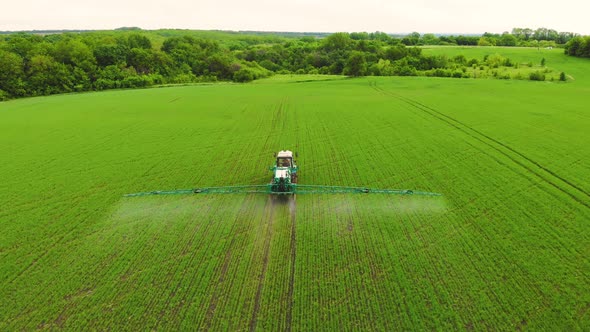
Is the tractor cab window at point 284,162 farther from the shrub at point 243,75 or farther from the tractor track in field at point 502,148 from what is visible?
the shrub at point 243,75

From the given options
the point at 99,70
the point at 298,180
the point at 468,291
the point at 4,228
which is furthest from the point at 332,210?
the point at 99,70

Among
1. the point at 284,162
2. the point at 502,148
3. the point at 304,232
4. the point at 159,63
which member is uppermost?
the point at 159,63

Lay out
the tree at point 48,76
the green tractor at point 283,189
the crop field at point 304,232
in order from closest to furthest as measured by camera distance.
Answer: the crop field at point 304,232 < the green tractor at point 283,189 < the tree at point 48,76

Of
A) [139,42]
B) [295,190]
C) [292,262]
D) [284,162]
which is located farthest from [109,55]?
[292,262]

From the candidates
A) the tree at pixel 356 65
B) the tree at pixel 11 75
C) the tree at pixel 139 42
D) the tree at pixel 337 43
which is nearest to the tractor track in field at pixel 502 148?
the tree at pixel 356 65

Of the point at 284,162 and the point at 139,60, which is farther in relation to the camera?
the point at 139,60

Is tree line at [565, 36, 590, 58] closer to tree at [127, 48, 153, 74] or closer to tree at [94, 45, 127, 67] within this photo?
tree at [127, 48, 153, 74]

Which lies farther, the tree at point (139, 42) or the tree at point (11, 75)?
the tree at point (139, 42)

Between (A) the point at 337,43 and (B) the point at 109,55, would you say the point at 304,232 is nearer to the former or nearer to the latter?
(B) the point at 109,55

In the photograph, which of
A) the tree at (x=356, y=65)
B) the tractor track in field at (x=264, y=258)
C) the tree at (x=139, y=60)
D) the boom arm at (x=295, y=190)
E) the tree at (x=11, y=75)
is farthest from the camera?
the tree at (x=356, y=65)
